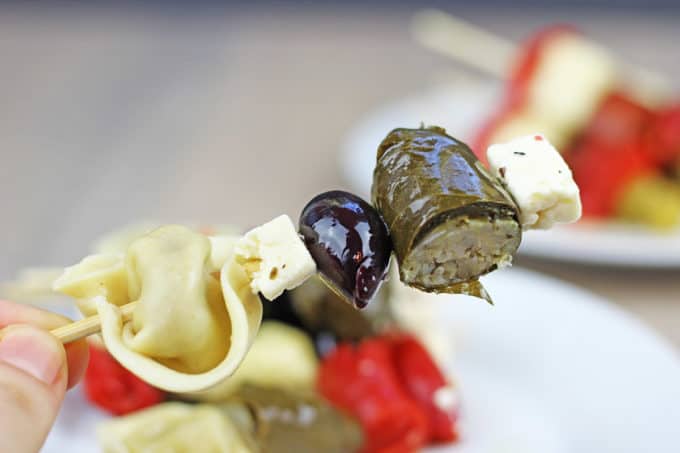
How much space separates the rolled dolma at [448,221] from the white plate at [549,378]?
592 mm

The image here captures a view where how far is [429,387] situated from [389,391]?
0.23 ft

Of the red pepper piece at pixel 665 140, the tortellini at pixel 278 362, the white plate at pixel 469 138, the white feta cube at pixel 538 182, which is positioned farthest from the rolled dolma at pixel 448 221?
the red pepper piece at pixel 665 140

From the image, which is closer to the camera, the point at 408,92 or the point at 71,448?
the point at 71,448

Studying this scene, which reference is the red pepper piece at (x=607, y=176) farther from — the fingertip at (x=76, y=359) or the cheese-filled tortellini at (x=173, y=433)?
the fingertip at (x=76, y=359)

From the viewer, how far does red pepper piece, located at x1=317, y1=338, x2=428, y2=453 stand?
1.34 meters

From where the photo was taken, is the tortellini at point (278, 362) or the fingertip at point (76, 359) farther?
the tortellini at point (278, 362)

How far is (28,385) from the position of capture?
2.64 ft

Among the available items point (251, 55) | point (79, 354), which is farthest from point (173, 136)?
point (79, 354)

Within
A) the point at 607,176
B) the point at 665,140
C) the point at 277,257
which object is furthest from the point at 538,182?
the point at 665,140

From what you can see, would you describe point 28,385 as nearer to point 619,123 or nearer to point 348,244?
point 348,244

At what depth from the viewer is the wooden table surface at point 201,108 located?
224 cm

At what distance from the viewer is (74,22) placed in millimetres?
3580

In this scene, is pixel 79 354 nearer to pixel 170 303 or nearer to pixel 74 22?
pixel 170 303

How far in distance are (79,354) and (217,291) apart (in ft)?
0.63
